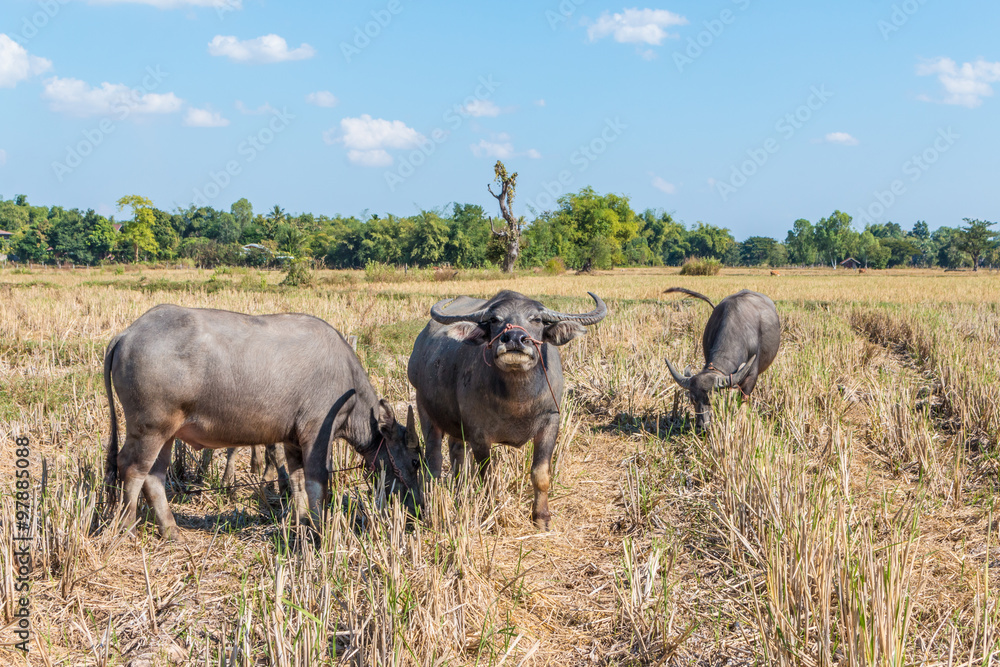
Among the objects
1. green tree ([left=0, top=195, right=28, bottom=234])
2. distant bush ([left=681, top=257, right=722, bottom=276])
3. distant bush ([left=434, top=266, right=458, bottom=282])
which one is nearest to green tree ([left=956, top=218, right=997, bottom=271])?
distant bush ([left=681, top=257, right=722, bottom=276])

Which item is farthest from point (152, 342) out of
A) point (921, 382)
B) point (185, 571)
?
point (921, 382)

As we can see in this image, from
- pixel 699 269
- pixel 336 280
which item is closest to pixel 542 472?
pixel 336 280

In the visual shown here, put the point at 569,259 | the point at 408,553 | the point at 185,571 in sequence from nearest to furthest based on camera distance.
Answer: the point at 408,553 < the point at 185,571 < the point at 569,259

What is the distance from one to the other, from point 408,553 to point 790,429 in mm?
3350

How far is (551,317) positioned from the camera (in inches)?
142

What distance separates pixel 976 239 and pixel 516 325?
70007 millimetres

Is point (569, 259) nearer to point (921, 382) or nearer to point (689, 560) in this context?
point (921, 382)

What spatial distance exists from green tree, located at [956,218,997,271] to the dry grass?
65.2m

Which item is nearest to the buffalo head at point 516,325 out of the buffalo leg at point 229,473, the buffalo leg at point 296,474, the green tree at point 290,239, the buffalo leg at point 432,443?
the buffalo leg at point 432,443

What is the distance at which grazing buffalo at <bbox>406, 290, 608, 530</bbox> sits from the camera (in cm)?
351

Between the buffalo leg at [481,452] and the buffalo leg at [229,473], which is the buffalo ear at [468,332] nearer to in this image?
the buffalo leg at [481,452]

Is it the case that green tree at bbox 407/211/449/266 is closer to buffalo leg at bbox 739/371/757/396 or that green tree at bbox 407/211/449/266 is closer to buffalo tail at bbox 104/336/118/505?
buffalo leg at bbox 739/371/757/396

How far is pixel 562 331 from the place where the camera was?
3.66 meters

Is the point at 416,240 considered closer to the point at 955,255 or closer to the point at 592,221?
the point at 592,221
